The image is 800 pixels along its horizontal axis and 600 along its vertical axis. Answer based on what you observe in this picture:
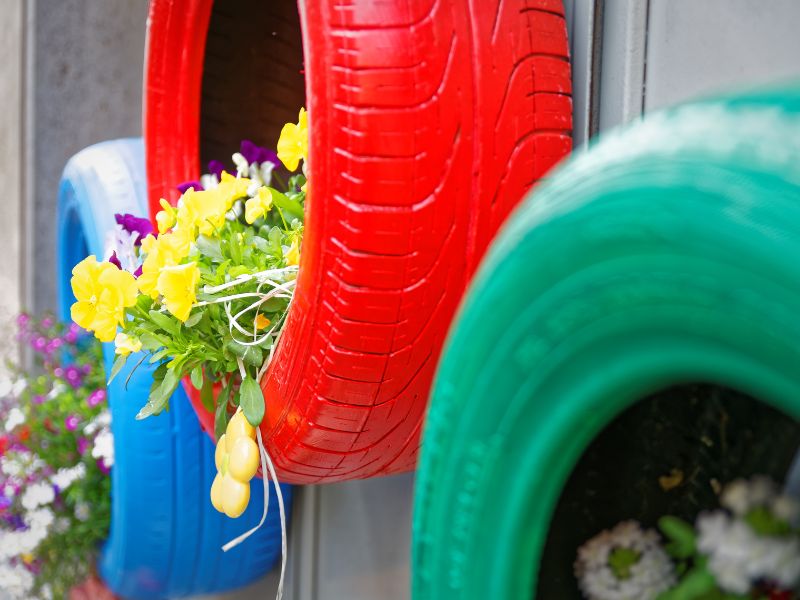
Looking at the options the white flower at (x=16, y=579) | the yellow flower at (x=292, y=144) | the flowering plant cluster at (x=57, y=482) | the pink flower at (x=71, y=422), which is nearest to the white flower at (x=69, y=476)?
the flowering plant cluster at (x=57, y=482)

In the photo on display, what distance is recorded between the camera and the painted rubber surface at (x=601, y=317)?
0.42 meters

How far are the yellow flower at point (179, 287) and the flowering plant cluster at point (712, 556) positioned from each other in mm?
518

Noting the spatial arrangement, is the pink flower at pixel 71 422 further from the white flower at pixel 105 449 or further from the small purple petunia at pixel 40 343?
the small purple petunia at pixel 40 343

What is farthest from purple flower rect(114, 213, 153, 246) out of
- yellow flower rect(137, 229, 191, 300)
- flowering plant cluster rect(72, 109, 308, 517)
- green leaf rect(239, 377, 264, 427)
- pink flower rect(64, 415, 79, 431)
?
pink flower rect(64, 415, 79, 431)

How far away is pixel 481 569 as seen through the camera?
0.60 meters

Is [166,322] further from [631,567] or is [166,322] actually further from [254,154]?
[631,567]

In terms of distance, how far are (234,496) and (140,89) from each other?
192cm

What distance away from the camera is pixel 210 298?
40.0 inches

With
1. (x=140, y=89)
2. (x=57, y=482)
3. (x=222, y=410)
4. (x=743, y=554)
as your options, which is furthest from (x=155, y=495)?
(x=140, y=89)

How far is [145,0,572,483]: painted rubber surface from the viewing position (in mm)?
842

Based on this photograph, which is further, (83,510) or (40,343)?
(40,343)

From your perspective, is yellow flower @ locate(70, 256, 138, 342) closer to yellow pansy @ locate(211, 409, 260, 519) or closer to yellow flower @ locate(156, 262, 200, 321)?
yellow flower @ locate(156, 262, 200, 321)

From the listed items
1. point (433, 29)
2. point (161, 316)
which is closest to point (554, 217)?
point (433, 29)

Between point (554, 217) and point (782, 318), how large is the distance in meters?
0.14
